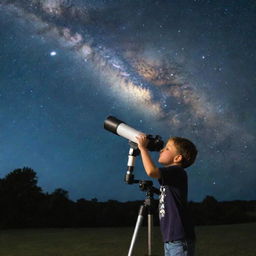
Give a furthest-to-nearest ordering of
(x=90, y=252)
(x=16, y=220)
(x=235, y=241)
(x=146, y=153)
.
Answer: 1. (x=16, y=220)
2. (x=235, y=241)
3. (x=90, y=252)
4. (x=146, y=153)

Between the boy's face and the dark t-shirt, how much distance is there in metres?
0.11

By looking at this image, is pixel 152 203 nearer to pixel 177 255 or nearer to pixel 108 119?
pixel 177 255

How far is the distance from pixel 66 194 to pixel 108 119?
14527 mm

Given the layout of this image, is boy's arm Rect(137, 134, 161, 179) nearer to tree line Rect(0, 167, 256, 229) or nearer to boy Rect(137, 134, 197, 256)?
boy Rect(137, 134, 197, 256)

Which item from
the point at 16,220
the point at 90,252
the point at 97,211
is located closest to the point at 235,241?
the point at 90,252

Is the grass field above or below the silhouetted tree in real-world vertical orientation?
below

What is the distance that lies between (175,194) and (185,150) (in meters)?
0.32

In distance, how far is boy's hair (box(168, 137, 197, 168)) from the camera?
109 inches

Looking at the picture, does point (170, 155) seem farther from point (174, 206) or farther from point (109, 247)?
point (109, 247)

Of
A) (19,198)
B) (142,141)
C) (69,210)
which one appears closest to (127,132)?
(142,141)

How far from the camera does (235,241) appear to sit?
9.23 metres

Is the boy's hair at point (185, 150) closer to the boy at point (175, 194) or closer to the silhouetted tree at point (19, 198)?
the boy at point (175, 194)

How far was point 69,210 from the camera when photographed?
1691 centimetres

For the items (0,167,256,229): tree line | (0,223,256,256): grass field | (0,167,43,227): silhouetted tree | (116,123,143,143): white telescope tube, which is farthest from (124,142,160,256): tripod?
(0,167,43,227): silhouetted tree
